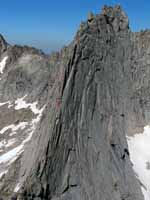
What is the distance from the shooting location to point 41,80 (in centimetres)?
9612

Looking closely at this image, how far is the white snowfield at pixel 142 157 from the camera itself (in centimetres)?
3717

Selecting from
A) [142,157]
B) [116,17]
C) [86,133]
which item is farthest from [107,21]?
[142,157]

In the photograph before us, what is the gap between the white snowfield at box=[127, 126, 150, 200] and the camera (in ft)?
122

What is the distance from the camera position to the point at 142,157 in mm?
40250

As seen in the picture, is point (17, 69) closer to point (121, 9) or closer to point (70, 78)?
point (121, 9)

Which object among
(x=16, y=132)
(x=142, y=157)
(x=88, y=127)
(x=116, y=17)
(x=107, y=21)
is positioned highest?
(x=16, y=132)

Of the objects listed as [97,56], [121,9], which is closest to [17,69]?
[121,9]

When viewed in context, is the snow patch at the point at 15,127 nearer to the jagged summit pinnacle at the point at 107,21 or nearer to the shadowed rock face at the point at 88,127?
the shadowed rock face at the point at 88,127

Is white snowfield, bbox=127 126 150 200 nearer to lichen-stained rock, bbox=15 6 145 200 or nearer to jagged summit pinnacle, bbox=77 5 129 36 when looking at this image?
lichen-stained rock, bbox=15 6 145 200

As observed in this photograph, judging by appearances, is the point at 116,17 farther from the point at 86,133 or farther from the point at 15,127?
the point at 15,127

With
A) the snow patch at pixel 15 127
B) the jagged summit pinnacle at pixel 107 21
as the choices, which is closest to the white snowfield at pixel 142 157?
the jagged summit pinnacle at pixel 107 21

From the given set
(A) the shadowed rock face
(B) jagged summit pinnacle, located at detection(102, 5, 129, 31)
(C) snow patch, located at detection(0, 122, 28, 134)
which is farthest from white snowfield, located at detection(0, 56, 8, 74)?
(B) jagged summit pinnacle, located at detection(102, 5, 129, 31)

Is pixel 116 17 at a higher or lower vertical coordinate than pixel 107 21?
higher

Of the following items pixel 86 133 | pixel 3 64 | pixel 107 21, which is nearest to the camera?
pixel 86 133
